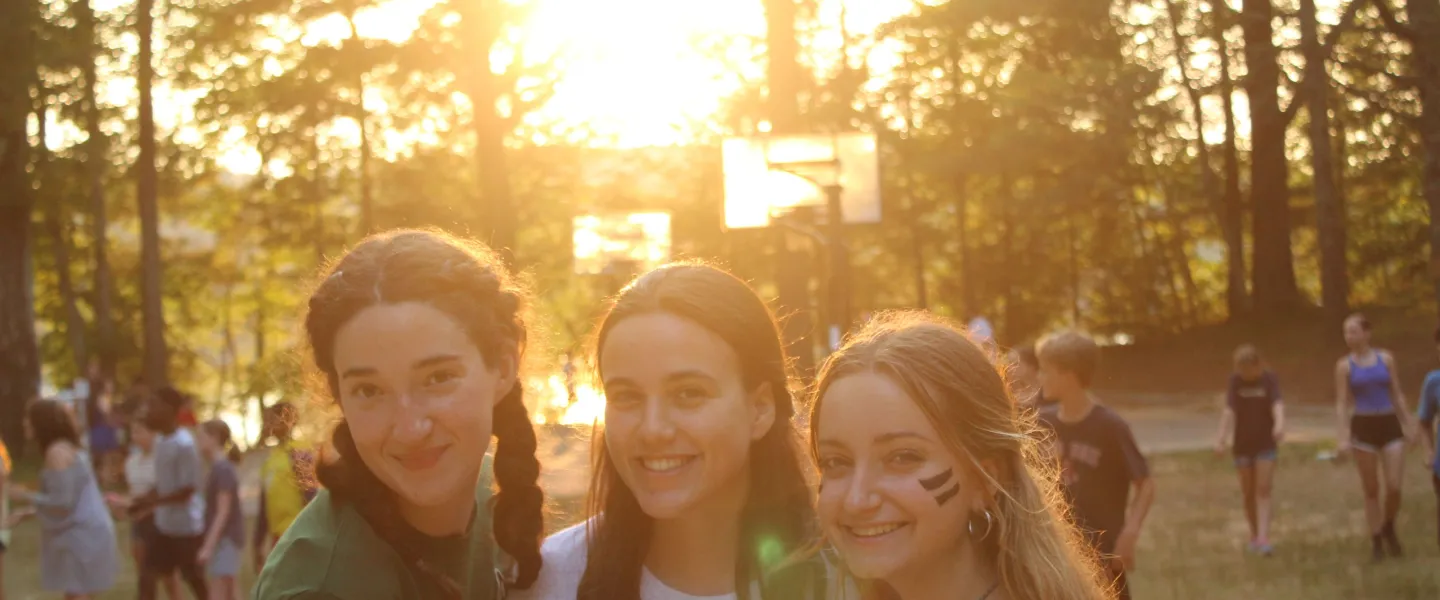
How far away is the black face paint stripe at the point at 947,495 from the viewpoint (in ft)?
9.92

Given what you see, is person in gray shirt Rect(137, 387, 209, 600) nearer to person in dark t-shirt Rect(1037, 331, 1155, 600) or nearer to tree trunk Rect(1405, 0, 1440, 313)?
person in dark t-shirt Rect(1037, 331, 1155, 600)

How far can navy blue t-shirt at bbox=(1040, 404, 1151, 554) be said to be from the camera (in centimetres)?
767

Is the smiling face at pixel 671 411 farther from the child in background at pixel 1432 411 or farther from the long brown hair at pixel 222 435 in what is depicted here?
the child in background at pixel 1432 411

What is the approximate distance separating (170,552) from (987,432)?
902 centimetres

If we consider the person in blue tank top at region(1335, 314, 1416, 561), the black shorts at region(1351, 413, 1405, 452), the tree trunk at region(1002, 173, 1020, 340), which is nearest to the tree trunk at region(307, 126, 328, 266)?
the tree trunk at region(1002, 173, 1020, 340)

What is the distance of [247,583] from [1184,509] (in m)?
9.02

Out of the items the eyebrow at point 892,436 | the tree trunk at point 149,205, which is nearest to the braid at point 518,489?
the eyebrow at point 892,436

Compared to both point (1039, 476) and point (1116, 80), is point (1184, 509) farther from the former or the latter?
point (1116, 80)

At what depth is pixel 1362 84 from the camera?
33406 mm

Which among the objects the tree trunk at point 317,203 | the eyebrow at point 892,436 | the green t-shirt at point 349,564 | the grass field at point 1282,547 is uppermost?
the tree trunk at point 317,203

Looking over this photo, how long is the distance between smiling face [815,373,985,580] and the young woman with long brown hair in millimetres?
324

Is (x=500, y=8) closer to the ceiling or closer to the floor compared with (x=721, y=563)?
closer to the ceiling

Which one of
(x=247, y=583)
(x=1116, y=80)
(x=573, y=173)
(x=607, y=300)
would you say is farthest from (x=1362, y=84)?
(x=607, y=300)

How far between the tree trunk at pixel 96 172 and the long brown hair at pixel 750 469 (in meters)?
28.2
